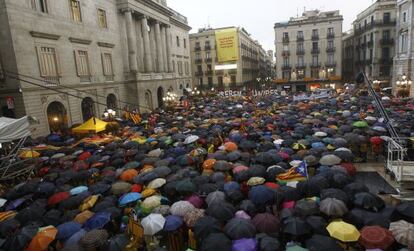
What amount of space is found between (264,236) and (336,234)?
1.82 m

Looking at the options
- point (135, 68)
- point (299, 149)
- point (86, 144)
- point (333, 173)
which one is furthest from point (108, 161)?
point (135, 68)

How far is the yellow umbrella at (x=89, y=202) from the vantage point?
10.2 metres

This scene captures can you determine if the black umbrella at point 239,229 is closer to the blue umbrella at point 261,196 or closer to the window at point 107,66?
the blue umbrella at point 261,196

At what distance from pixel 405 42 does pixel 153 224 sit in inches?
1633

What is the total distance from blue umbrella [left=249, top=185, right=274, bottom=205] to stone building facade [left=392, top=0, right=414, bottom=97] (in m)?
32.8

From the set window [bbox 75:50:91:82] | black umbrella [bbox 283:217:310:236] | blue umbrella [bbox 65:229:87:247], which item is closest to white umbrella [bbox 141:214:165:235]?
blue umbrella [bbox 65:229:87:247]

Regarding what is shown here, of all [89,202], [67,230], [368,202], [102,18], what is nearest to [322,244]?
[368,202]

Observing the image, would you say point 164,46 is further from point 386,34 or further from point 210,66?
point 386,34

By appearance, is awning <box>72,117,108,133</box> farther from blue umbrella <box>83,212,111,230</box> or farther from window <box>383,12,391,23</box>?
window <box>383,12,391,23</box>

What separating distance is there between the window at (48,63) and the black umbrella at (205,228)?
67.9ft

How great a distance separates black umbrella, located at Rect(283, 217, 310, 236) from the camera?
25.0 feet

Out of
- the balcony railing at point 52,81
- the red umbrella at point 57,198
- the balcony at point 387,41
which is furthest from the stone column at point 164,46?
the balcony at point 387,41

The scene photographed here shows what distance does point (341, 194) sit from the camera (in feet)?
29.5

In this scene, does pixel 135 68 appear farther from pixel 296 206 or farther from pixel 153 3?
pixel 296 206
